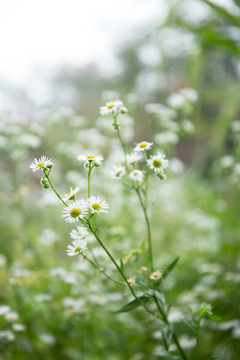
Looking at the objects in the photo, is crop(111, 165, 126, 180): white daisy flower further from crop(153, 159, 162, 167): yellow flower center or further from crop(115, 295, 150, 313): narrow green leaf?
crop(115, 295, 150, 313): narrow green leaf

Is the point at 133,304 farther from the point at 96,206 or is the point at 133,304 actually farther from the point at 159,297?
the point at 96,206

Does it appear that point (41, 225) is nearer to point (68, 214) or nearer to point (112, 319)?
point (112, 319)

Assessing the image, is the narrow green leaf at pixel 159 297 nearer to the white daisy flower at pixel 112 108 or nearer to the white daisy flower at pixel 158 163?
the white daisy flower at pixel 158 163

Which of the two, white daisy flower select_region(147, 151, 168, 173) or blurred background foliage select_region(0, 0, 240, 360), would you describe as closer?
white daisy flower select_region(147, 151, 168, 173)

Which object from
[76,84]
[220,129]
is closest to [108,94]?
[220,129]

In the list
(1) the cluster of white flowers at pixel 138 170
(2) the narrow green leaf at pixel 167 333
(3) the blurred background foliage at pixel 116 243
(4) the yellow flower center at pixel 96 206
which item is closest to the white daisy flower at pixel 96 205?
(4) the yellow flower center at pixel 96 206

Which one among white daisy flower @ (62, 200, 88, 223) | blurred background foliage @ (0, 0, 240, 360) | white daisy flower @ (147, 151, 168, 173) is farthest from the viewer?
blurred background foliage @ (0, 0, 240, 360)

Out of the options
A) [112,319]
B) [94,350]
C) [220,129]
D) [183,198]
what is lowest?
[94,350]

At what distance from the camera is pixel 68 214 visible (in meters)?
0.79

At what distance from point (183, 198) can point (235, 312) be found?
1.78 metres

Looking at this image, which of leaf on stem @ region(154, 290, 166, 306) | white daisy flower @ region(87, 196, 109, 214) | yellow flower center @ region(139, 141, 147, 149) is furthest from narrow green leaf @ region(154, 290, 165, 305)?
yellow flower center @ region(139, 141, 147, 149)

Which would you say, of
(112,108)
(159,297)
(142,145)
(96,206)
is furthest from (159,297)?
(112,108)

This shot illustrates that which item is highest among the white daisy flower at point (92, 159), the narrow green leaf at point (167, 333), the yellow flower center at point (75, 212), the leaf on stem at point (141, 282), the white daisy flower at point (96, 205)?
the white daisy flower at point (92, 159)

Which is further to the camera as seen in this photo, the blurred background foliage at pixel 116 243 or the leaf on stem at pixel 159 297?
the blurred background foliage at pixel 116 243
